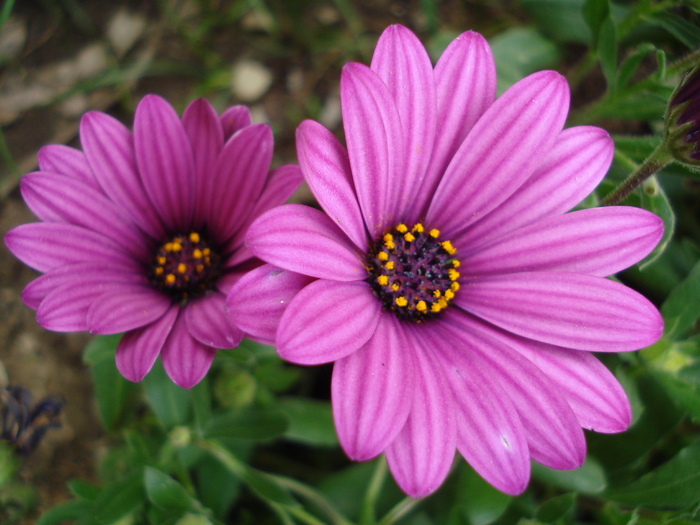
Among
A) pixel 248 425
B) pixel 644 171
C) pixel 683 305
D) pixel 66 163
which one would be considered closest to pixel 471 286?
pixel 644 171

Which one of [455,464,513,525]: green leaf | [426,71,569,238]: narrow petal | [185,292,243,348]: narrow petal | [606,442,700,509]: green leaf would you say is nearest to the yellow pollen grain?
[426,71,569,238]: narrow petal

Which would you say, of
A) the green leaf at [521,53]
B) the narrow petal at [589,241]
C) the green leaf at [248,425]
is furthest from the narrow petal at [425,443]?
the green leaf at [521,53]

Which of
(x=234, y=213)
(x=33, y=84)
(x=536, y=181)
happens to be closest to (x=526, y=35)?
(x=536, y=181)

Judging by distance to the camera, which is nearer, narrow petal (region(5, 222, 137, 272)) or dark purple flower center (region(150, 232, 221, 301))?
narrow petal (region(5, 222, 137, 272))

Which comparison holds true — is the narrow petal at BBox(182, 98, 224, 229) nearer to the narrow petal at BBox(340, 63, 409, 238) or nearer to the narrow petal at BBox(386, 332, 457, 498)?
the narrow petal at BBox(340, 63, 409, 238)

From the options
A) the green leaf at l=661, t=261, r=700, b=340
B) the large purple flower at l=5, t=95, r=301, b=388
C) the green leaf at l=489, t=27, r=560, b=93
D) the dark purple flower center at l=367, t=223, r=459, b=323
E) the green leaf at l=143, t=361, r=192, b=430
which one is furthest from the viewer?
the green leaf at l=489, t=27, r=560, b=93

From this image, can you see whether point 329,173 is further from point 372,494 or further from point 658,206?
point 372,494
